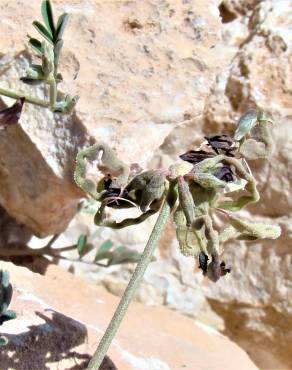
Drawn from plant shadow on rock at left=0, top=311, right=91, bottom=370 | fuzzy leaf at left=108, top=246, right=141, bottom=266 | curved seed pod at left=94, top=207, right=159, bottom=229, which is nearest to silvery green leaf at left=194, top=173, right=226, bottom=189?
A: curved seed pod at left=94, top=207, right=159, bottom=229

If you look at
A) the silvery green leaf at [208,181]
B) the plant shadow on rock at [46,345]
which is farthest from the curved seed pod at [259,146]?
the plant shadow on rock at [46,345]

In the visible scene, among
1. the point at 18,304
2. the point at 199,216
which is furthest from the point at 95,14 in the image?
the point at 199,216

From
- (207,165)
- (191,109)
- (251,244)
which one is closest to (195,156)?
(207,165)

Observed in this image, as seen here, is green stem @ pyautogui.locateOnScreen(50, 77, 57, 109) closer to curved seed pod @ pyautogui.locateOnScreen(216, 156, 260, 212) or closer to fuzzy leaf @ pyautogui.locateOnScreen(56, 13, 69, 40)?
fuzzy leaf @ pyautogui.locateOnScreen(56, 13, 69, 40)

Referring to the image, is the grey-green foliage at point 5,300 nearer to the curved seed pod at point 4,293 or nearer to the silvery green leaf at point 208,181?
the curved seed pod at point 4,293

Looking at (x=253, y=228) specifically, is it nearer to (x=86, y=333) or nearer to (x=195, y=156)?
(x=195, y=156)

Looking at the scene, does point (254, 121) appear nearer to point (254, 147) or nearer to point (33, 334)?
point (254, 147)
